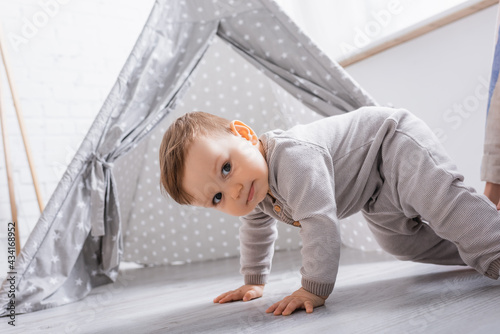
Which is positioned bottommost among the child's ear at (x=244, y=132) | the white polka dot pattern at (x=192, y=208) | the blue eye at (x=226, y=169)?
the white polka dot pattern at (x=192, y=208)

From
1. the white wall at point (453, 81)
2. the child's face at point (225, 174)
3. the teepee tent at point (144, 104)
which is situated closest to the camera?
the child's face at point (225, 174)

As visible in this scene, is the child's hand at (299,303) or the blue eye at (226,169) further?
the blue eye at (226,169)

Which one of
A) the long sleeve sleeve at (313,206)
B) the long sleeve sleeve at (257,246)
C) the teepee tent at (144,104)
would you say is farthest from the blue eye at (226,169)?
the teepee tent at (144,104)

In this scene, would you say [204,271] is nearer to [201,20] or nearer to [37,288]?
[37,288]

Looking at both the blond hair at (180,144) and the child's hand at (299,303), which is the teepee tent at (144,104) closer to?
the blond hair at (180,144)

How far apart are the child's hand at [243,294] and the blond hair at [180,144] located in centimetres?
25

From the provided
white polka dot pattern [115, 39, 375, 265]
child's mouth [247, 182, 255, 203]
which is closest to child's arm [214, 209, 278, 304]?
child's mouth [247, 182, 255, 203]

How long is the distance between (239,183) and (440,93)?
966 millimetres

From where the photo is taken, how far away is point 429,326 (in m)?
0.62

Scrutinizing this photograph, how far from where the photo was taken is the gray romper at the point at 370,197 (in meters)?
0.88

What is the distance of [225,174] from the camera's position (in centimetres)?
94

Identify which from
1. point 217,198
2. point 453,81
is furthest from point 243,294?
point 453,81

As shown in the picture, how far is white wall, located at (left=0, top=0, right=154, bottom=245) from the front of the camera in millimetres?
2436

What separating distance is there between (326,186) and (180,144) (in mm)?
300
